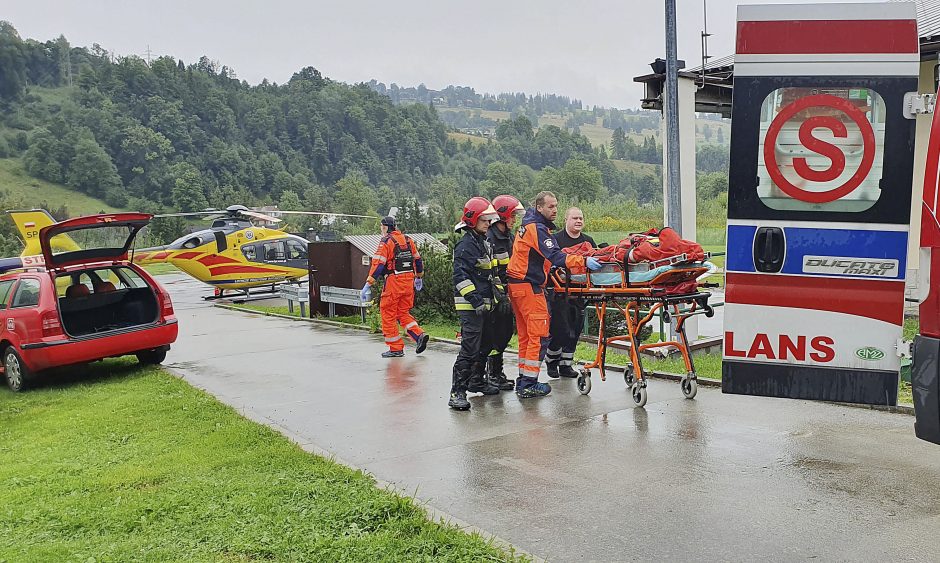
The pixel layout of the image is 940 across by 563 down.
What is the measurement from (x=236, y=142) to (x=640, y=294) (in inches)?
4045

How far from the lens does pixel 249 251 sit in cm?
2464

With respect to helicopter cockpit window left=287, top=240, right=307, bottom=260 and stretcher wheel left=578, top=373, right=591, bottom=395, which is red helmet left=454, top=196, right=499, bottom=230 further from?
helicopter cockpit window left=287, top=240, right=307, bottom=260

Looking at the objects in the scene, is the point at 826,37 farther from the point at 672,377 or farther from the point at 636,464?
the point at 672,377

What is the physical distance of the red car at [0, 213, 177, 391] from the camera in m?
9.93

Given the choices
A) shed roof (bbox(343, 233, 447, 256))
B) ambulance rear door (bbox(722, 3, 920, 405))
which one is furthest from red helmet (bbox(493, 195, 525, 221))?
shed roof (bbox(343, 233, 447, 256))

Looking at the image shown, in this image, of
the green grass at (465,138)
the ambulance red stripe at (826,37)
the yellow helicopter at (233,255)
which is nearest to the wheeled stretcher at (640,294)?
the ambulance red stripe at (826,37)

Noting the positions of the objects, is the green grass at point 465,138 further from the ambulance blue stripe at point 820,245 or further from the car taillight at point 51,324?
the ambulance blue stripe at point 820,245

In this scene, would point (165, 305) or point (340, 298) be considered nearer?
point (165, 305)

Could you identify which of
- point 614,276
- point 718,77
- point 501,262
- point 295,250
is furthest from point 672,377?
point 295,250

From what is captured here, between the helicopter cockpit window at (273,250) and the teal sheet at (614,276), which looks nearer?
the teal sheet at (614,276)

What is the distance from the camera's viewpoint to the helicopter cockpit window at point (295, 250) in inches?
1007

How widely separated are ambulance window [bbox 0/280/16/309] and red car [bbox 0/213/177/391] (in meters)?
0.02

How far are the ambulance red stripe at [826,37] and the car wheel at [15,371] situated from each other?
9.03m

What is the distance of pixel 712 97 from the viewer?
42.8 ft
